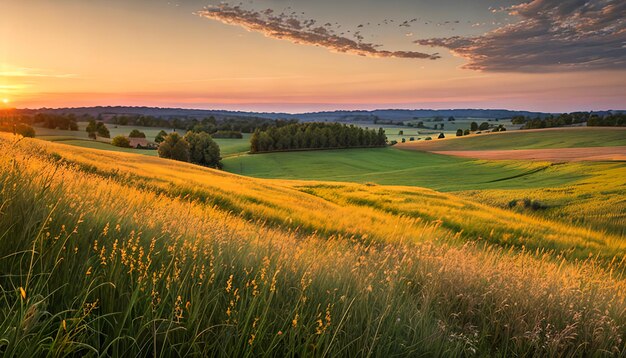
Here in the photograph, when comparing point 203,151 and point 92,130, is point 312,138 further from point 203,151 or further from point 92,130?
point 92,130

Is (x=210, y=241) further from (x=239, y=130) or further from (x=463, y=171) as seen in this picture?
(x=239, y=130)

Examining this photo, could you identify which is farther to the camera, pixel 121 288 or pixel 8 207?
pixel 8 207

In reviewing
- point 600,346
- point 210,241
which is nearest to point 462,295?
point 600,346

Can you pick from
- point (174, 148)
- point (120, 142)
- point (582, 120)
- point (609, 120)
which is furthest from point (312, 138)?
point (582, 120)

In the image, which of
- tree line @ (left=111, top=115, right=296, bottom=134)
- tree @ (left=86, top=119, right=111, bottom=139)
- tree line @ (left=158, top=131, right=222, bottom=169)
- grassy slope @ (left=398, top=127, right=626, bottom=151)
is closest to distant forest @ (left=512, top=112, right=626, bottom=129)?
grassy slope @ (left=398, top=127, right=626, bottom=151)

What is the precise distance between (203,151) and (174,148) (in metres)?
6.24

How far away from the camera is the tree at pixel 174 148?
79.8 m

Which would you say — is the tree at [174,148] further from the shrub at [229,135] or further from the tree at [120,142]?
the shrub at [229,135]

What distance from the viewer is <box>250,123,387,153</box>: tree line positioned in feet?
339

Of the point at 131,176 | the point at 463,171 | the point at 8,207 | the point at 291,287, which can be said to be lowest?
the point at 463,171

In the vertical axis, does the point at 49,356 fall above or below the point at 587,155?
above

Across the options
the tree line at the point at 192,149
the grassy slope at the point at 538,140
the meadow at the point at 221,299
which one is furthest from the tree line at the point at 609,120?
the meadow at the point at 221,299

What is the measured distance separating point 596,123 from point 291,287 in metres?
125

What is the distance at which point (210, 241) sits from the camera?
13.2 ft
